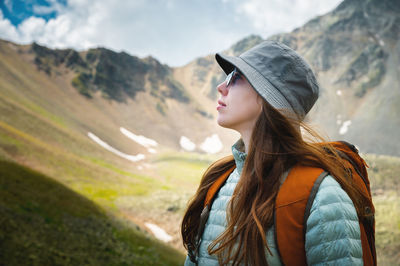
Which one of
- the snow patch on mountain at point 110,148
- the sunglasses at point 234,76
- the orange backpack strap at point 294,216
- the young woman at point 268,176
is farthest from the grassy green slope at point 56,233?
the snow patch on mountain at point 110,148

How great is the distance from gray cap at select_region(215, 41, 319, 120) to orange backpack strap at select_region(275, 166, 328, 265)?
0.66 metres

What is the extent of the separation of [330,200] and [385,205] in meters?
36.8

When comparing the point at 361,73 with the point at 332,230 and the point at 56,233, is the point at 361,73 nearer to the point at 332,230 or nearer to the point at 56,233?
the point at 56,233

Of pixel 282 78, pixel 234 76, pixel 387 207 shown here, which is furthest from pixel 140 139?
pixel 282 78

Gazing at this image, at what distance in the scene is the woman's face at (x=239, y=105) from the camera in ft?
7.75

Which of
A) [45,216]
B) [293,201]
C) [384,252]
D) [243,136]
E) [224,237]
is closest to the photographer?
[293,201]

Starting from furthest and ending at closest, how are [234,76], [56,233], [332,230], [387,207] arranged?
1. [387,207]
2. [56,233]
3. [234,76]
4. [332,230]

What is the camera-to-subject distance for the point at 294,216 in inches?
69.9

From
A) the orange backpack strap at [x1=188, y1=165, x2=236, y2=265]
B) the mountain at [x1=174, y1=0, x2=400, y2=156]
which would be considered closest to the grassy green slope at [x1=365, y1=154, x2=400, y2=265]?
the orange backpack strap at [x1=188, y1=165, x2=236, y2=265]

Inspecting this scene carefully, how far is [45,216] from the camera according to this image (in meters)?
14.2

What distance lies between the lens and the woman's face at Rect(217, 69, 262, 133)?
2.36 meters

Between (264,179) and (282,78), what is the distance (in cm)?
89

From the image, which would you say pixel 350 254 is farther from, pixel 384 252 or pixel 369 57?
pixel 369 57

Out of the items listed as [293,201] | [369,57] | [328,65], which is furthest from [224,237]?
[328,65]
